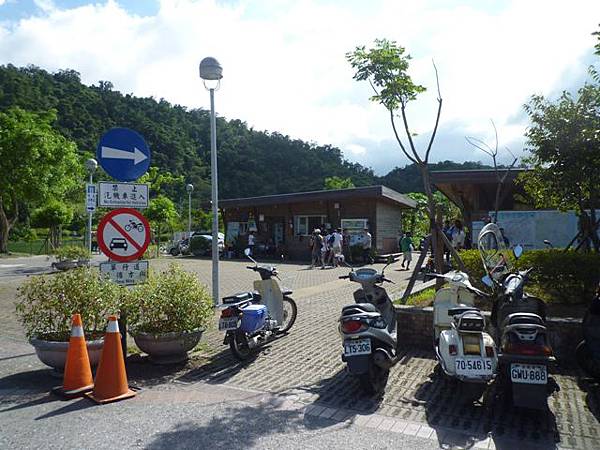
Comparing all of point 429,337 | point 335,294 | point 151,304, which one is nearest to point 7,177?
point 335,294

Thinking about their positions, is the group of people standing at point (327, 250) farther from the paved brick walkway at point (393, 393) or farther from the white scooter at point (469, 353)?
the white scooter at point (469, 353)

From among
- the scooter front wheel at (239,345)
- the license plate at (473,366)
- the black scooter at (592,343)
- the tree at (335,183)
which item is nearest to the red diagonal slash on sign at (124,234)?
the scooter front wheel at (239,345)

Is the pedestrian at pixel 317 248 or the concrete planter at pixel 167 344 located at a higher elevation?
the pedestrian at pixel 317 248

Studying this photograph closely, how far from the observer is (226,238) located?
27406 mm

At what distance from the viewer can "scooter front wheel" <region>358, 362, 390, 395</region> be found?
15.1 ft

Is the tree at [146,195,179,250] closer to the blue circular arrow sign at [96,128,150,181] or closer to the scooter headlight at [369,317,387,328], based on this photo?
the blue circular arrow sign at [96,128,150,181]

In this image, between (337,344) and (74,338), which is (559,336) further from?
(74,338)

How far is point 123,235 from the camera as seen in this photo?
5.52 metres

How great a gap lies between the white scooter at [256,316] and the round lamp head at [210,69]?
3.47 meters

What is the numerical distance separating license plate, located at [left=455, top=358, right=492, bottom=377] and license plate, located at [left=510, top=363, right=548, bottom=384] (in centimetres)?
22

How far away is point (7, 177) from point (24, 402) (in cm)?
2458

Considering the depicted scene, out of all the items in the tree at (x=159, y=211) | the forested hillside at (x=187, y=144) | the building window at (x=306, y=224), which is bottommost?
the building window at (x=306, y=224)

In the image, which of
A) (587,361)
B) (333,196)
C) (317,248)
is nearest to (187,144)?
(333,196)

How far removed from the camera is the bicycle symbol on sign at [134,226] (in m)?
5.55
